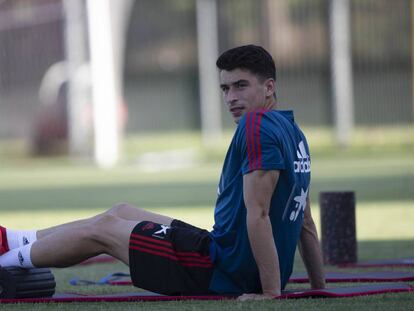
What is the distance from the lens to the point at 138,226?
18.0 feet

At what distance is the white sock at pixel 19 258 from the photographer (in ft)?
18.5

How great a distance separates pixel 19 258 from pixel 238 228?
1.18 m

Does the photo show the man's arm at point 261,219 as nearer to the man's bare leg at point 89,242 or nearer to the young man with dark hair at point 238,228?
the young man with dark hair at point 238,228

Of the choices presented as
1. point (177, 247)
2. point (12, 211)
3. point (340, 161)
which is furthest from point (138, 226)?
point (340, 161)

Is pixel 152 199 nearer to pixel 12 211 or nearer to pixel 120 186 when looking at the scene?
pixel 12 211

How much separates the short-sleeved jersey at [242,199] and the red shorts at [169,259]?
64 mm

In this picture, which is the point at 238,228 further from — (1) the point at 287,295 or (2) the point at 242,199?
(1) the point at 287,295

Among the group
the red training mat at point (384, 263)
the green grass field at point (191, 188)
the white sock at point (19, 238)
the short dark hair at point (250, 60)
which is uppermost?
the short dark hair at point (250, 60)

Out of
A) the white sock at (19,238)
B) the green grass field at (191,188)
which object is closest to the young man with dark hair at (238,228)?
the green grass field at (191,188)

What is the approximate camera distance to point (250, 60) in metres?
5.43

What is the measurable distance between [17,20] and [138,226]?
28204 millimetres

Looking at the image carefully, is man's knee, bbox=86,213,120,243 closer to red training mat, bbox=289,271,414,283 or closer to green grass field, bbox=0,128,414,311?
green grass field, bbox=0,128,414,311

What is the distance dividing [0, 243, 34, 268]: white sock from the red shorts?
0.58m

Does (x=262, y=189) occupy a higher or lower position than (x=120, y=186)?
higher
